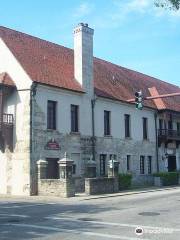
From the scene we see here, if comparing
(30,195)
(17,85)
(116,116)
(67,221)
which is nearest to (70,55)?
(116,116)

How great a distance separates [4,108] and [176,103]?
2253cm

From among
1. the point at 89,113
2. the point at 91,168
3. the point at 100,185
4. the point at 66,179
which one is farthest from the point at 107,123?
the point at 66,179

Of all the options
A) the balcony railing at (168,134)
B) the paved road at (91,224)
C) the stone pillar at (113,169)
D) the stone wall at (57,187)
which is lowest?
the paved road at (91,224)

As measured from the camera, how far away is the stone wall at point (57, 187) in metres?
25.5

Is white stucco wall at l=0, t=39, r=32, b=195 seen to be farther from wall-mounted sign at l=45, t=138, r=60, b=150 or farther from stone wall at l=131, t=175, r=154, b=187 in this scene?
stone wall at l=131, t=175, r=154, b=187

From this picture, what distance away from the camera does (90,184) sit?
26828 mm

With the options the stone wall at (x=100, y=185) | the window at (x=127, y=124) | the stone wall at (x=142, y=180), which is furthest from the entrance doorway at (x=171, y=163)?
the stone wall at (x=100, y=185)

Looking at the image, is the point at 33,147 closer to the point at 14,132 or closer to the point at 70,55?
the point at 14,132

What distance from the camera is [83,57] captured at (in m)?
32.7

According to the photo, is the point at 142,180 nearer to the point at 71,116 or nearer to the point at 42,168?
the point at 71,116

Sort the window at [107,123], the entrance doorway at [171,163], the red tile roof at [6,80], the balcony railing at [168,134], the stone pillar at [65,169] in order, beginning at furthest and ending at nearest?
the entrance doorway at [171,163]
the balcony railing at [168,134]
the window at [107,123]
the red tile roof at [6,80]
the stone pillar at [65,169]

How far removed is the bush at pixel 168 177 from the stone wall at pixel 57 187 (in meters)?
12.6

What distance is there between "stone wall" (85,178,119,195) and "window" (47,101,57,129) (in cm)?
465

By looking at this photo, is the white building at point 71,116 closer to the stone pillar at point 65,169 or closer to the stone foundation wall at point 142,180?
the stone foundation wall at point 142,180
